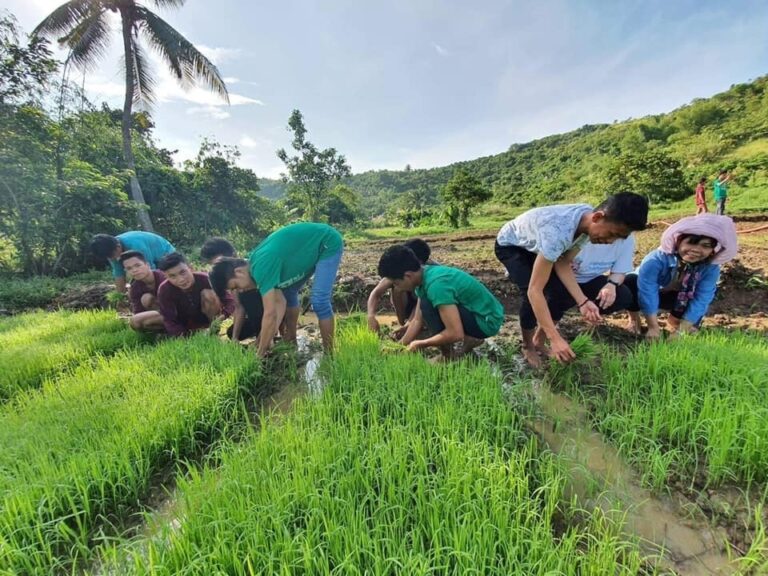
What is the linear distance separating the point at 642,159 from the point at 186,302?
2408cm

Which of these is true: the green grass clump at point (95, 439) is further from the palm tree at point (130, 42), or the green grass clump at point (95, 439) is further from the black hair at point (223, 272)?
the palm tree at point (130, 42)

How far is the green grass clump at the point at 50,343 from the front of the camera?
2953mm

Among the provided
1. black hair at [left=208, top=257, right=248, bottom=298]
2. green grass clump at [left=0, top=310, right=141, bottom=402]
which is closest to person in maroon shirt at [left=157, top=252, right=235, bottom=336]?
green grass clump at [left=0, top=310, right=141, bottom=402]

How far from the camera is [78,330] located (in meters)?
4.03

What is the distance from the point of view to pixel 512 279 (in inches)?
115

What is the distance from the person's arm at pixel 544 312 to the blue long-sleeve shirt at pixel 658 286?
1259 millimetres

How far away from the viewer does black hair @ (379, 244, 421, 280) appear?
2521 mm

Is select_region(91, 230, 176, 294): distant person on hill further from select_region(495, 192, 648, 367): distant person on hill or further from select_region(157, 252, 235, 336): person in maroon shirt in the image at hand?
select_region(495, 192, 648, 367): distant person on hill

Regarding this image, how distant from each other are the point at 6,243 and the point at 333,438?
11202 millimetres

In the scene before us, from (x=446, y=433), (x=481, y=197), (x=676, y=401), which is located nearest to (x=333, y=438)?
(x=446, y=433)

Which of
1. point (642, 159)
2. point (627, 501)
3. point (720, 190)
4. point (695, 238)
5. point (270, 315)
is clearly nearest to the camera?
point (627, 501)

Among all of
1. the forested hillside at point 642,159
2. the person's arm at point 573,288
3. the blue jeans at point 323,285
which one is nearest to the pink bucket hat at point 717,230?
the person's arm at point 573,288

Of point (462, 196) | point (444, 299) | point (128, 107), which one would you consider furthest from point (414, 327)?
point (462, 196)

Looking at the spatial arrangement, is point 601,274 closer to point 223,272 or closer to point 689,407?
point 689,407
